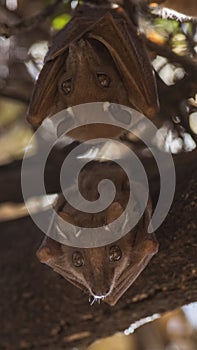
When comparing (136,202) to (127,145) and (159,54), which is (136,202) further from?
(159,54)

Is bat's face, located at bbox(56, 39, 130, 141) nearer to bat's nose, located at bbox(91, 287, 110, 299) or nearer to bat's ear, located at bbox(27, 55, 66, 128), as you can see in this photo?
bat's ear, located at bbox(27, 55, 66, 128)

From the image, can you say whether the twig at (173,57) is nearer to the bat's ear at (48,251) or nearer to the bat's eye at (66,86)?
the bat's eye at (66,86)

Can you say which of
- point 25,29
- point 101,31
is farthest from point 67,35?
point 25,29

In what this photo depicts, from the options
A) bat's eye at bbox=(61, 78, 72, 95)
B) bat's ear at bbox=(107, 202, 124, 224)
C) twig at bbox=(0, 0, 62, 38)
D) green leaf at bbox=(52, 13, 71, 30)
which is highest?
bat's eye at bbox=(61, 78, 72, 95)

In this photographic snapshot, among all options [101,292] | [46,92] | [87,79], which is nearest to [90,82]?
[87,79]

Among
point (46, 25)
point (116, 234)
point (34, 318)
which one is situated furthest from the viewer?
point (46, 25)

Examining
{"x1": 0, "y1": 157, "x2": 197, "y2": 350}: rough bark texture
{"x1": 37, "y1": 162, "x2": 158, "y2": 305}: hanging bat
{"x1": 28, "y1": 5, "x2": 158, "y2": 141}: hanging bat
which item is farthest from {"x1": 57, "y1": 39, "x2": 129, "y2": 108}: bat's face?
{"x1": 0, "y1": 157, "x2": 197, "y2": 350}: rough bark texture

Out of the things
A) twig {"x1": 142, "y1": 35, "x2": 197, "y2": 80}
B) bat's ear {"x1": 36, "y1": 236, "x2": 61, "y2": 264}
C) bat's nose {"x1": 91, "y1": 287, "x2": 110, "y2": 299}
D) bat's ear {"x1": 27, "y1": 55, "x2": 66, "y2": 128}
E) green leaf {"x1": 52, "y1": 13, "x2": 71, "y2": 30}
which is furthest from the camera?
green leaf {"x1": 52, "y1": 13, "x2": 71, "y2": 30}
